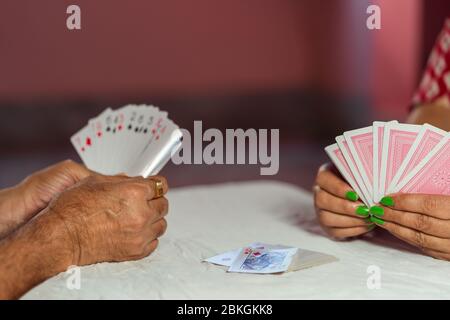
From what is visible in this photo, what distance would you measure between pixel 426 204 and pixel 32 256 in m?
0.81

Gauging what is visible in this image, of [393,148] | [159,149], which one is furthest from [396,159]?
[159,149]

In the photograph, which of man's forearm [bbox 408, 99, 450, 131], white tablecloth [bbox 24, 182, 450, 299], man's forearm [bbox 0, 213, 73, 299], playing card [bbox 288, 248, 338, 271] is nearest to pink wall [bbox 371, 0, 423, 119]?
man's forearm [bbox 408, 99, 450, 131]

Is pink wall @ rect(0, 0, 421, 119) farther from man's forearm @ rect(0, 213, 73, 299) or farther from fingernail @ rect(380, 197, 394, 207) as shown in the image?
man's forearm @ rect(0, 213, 73, 299)

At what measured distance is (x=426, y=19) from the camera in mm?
3611

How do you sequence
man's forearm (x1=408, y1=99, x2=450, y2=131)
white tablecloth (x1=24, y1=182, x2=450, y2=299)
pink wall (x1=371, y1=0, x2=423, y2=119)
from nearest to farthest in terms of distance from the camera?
white tablecloth (x1=24, y1=182, x2=450, y2=299) < man's forearm (x1=408, y1=99, x2=450, y2=131) < pink wall (x1=371, y1=0, x2=423, y2=119)

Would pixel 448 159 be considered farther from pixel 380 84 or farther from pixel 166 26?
pixel 166 26

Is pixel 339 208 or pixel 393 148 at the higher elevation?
pixel 393 148

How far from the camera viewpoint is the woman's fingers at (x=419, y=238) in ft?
4.53

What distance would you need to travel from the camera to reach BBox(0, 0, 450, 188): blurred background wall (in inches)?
224

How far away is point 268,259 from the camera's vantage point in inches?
54.6

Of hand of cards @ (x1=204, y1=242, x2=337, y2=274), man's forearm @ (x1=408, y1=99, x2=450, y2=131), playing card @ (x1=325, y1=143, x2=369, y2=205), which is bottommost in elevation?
hand of cards @ (x1=204, y1=242, x2=337, y2=274)

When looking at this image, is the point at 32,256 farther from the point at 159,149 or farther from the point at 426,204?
the point at 426,204

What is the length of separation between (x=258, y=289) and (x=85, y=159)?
79 centimetres
